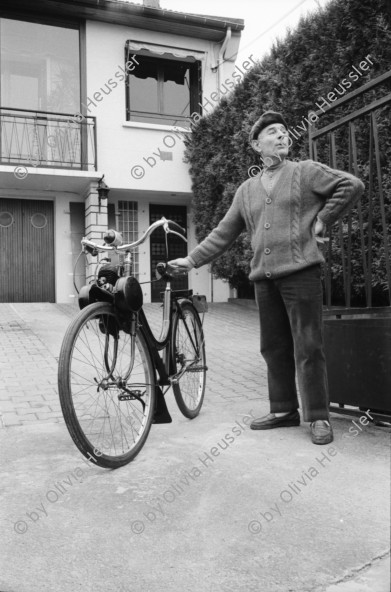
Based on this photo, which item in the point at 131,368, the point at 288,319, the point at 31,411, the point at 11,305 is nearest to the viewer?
the point at 131,368

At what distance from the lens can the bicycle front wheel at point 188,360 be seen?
348cm

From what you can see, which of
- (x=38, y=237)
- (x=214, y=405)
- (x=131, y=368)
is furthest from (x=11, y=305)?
(x=131, y=368)

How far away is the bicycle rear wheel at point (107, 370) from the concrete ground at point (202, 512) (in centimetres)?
13

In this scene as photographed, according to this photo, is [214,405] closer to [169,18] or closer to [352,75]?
[352,75]

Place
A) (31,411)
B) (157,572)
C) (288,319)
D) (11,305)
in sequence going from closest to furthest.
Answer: (157,572) → (288,319) → (31,411) → (11,305)

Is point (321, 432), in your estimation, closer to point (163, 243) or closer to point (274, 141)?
point (274, 141)

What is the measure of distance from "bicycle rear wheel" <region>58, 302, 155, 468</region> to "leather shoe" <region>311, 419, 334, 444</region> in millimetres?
908

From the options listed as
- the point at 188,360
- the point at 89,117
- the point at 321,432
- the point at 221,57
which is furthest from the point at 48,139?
the point at 321,432

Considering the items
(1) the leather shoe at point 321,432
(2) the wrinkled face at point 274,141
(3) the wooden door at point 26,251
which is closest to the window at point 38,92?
(3) the wooden door at point 26,251

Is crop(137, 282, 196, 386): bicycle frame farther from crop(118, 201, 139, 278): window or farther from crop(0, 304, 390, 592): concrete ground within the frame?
crop(118, 201, 139, 278): window

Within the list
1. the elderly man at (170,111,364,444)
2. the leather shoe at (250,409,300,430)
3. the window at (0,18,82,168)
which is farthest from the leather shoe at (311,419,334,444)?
the window at (0,18,82,168)

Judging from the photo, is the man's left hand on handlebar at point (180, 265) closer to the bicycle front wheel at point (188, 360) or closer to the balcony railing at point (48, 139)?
the bicycle front wheel at point (188, 360)

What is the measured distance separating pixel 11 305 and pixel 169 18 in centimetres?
744

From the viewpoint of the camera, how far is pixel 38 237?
12859 millimetres
